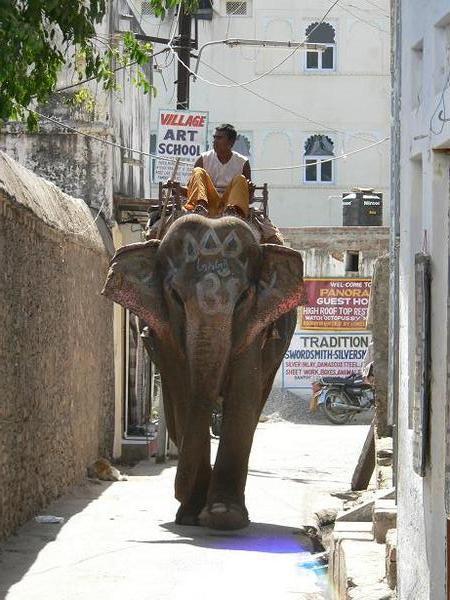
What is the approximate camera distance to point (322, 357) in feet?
98.3

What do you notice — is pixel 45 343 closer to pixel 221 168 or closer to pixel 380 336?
pixel 221 168

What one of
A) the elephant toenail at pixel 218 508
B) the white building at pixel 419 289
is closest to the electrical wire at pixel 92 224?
the elephant toenail at pixel 218 508

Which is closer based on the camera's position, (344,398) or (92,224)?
(92,224)

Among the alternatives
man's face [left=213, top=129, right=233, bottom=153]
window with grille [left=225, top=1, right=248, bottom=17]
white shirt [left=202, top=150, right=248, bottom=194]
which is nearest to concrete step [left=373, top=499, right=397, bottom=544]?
white shirt [left=202, top=150, right=248, bottom=194]

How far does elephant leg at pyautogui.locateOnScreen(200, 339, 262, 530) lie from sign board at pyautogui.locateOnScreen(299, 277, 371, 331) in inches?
734

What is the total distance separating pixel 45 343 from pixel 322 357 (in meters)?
18.6

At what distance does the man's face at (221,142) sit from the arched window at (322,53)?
29.7 metres

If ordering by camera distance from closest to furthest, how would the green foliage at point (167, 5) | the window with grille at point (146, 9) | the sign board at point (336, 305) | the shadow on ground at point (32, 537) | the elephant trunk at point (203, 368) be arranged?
the green foliage at point (167, 5) → the shadow on ground at point (32, 537) → the elephant trunk at point (203, 368) → the sign board at point (336, 305) → the window with grille at point (146, 9)

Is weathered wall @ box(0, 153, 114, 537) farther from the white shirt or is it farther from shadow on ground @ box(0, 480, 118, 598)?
the white shirt

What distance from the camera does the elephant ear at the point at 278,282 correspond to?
1124 centimetres

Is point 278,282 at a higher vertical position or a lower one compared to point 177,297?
higher

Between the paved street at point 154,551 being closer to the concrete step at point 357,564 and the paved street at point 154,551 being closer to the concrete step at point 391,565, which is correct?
the concrete step at point 357,564

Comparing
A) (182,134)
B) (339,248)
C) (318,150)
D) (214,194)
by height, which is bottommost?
(339,248)

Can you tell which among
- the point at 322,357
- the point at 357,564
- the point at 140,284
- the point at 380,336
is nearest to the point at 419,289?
the point at 357,564
